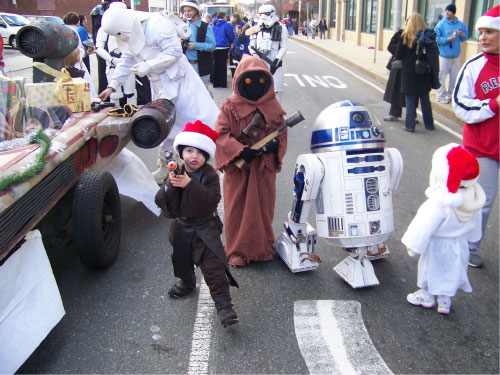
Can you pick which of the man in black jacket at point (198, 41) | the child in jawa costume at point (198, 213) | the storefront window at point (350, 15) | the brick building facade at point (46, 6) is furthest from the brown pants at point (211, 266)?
the brick building facade at point (46, 6)

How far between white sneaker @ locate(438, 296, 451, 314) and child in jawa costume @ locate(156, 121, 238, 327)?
54.6 inches

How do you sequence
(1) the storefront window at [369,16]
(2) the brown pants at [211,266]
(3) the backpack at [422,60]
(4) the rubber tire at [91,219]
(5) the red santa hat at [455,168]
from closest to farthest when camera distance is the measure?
(5) the red santa hat at [455,168] → (2) the brown pants at [211,266] → (4) the rubber tire at [91,219] → (3) the backpack at [422,60] → (1) the storefront window at [369,16]

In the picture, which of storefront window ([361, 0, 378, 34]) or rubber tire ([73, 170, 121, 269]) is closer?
rubber tire ([73, 170, 121, 269])

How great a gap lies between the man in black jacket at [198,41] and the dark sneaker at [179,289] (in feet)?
17.2

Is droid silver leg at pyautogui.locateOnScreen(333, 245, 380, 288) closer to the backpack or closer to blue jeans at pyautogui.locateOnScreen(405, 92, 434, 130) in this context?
the backpack

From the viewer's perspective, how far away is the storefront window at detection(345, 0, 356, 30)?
3070cm

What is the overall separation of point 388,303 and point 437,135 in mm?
5354

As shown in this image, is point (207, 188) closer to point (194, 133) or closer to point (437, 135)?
point (194, 133)

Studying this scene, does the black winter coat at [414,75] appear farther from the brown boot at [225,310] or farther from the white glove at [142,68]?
the brown boot at [225,310]

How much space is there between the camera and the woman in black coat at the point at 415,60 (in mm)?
7480

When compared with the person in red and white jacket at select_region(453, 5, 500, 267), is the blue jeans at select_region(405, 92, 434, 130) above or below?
below

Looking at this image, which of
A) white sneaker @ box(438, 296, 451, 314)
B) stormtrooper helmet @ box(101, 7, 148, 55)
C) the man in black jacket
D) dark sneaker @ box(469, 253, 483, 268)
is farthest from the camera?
the man in black jacket

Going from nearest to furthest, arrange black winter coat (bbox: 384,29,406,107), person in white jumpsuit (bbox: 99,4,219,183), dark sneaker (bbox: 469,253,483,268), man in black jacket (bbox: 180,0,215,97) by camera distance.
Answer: dark sneaker (bbox: 469,253,483,268) < person in white jumpsuit (bbox: 99,4,219,183) < man in black jacket (bbox: 180,0,215,97) < black winter coat (bbox: 384,29,406,107)

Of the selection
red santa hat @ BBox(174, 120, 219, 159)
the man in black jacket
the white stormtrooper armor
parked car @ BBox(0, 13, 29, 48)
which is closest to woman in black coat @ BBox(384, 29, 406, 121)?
the man in black jacket
